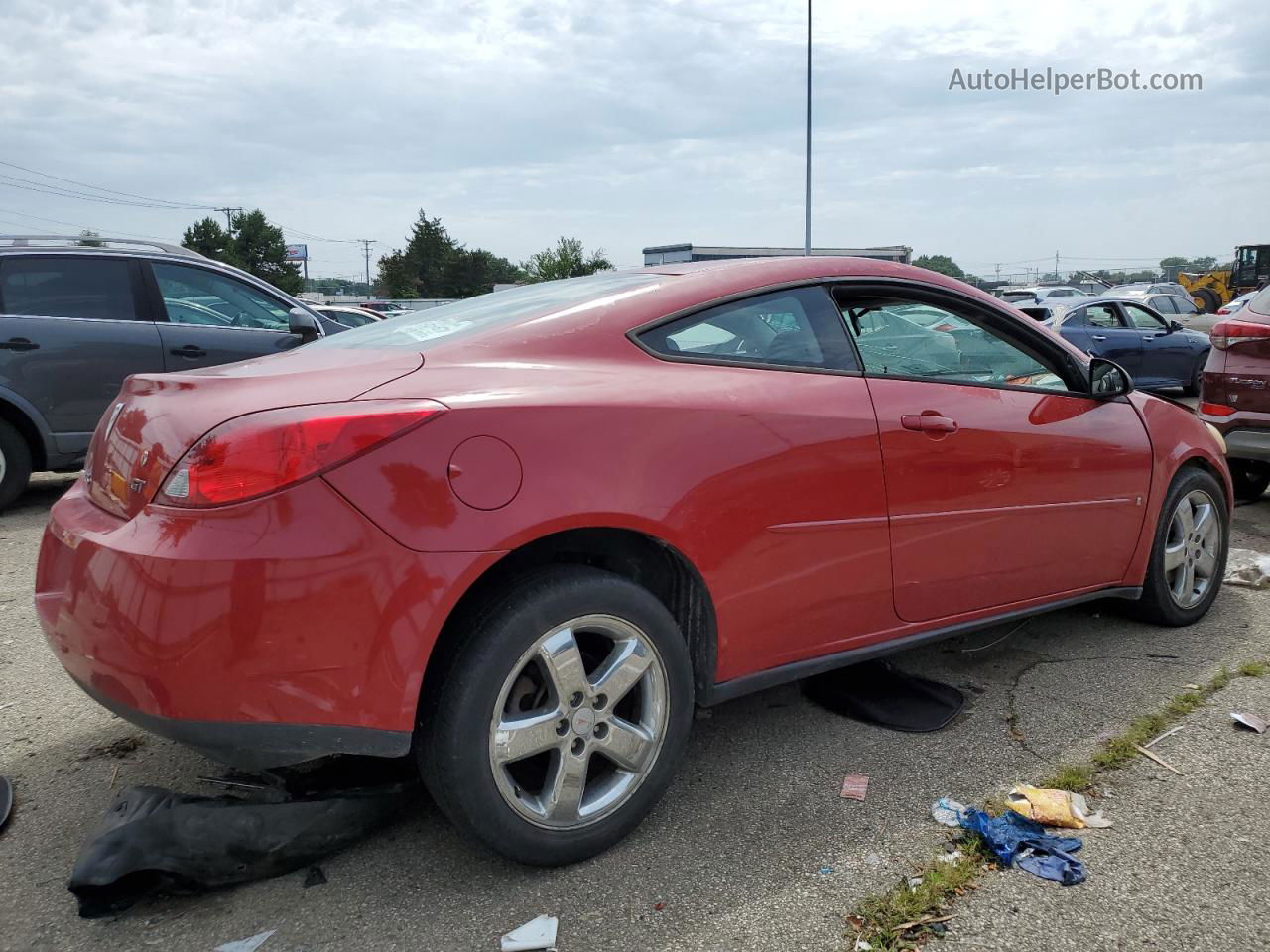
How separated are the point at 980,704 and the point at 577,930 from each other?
5.91 ft

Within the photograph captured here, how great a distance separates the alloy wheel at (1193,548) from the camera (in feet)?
13.6

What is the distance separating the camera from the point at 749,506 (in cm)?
265

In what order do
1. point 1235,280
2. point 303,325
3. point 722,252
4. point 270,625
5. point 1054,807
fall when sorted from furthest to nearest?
1. point 1235,280
2. point 722,252
3. point 303,325
4. point 1054,807
5. point 270,625

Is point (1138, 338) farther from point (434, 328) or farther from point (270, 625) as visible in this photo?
point (270, 625)

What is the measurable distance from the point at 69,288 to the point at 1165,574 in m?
6.69

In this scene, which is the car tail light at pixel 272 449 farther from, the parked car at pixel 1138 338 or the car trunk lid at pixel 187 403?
the parked car at pixel 1138 338

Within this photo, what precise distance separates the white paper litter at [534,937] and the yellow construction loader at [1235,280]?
40.2 meters

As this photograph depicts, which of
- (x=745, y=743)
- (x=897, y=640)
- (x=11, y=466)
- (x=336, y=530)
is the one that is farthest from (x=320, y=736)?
(x=11, y=466)

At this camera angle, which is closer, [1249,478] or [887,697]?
[887,697]

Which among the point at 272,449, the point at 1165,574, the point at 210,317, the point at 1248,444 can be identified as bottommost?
the point at 1165,574

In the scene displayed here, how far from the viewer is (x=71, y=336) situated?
6.58 m

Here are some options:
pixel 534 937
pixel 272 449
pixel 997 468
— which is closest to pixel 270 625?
pixel 272 449

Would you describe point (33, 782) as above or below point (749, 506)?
below

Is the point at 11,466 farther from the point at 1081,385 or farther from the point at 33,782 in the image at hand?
the point at 1081,385
